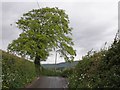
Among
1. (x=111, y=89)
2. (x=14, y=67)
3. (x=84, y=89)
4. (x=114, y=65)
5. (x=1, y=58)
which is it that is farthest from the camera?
(x=14, y=67)

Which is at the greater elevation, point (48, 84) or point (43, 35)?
point (43, 35)

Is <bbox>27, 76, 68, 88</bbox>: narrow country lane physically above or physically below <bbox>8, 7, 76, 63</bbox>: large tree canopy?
below

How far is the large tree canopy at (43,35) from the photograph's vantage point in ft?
140

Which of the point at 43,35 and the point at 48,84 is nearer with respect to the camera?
the point at 48,84

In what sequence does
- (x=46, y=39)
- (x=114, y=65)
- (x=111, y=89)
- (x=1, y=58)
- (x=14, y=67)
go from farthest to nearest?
(x=46, y=39) → (x=14, y=67) → (x=1, y=58) → (x=114, y=65) → (x=111, y=89)

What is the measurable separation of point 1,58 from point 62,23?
98.4ft

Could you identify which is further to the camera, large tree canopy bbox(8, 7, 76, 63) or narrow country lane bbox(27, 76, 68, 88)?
large tree canopy bbox(8, 7, 76, 63)

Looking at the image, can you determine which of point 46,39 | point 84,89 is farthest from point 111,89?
point 46,39

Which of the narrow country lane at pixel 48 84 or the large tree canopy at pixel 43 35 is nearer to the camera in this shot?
the narrow country lane at pixel 48 84

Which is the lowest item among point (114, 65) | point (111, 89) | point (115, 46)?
point (111, 89)

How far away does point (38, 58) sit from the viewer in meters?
→ 45.2

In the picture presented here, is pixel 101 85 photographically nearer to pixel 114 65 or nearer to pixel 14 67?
pixel 114 65

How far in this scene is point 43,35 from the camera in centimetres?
4306

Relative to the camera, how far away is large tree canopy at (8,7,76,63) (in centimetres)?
4253
